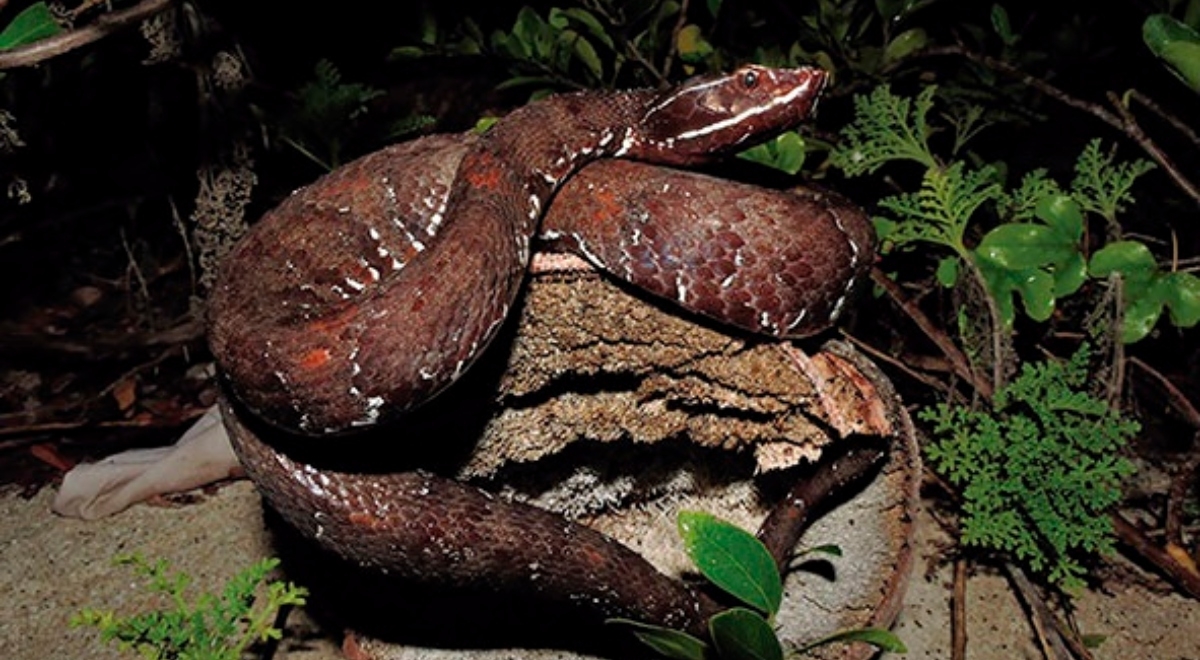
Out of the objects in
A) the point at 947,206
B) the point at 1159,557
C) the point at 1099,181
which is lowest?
the point at 1159,557

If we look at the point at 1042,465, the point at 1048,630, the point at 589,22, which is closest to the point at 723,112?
the point at 589,22

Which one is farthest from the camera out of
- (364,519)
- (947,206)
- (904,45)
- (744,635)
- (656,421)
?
(904,45)

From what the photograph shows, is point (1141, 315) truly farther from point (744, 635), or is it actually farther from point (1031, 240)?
point (744, 635)

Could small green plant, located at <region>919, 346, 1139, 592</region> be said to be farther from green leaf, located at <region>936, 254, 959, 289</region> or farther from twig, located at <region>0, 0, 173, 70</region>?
twig, located at <region>0, 0, 173, 70</region>

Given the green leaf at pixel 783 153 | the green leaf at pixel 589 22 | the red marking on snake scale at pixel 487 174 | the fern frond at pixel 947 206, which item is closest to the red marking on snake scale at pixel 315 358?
the red marking on snake scale at pixel 487 174

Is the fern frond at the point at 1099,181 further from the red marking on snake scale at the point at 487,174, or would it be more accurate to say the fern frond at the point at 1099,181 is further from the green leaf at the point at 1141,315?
the red marking on snake scale at the point at 487,174

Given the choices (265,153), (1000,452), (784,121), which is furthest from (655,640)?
(265,153)
